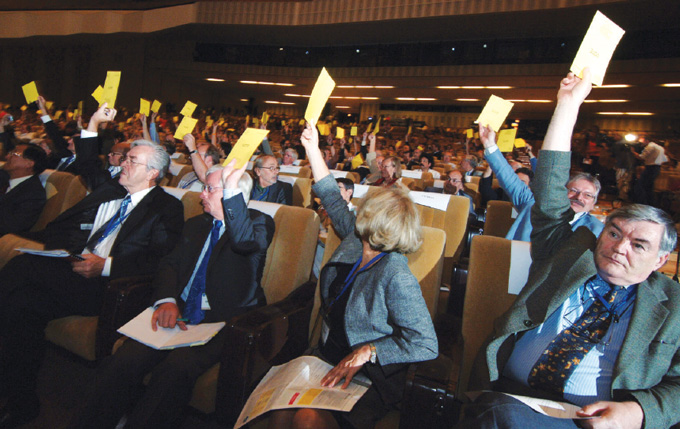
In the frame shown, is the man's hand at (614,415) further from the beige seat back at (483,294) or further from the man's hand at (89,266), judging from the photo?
the man's hand at (89,266)

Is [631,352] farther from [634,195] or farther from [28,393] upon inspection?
[634,195]

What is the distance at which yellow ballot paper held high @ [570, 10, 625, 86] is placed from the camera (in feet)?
4.33

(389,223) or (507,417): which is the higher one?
(389,223)

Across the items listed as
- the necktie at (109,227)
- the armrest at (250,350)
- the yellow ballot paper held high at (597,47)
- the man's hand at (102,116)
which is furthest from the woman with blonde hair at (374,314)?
the man's hand at (102,116)

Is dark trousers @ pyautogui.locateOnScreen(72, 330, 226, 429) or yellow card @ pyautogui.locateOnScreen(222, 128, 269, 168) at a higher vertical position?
yellow card @ pyautogui.locateOnScreen(222, 128, 269, 168)

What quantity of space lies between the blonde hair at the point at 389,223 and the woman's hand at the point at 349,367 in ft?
1.25

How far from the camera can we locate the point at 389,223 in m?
1.56

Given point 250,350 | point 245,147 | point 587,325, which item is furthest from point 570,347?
point 245,147

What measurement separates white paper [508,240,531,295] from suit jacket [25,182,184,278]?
1.60 meters

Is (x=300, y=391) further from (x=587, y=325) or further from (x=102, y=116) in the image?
(x=102, y=116)

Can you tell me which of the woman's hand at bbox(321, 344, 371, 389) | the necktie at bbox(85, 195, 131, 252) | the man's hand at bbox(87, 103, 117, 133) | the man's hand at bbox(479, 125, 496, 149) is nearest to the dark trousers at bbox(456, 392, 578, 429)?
the woman's hand at bbox(321, 344, 371, 389)

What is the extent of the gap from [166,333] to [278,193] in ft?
6.38

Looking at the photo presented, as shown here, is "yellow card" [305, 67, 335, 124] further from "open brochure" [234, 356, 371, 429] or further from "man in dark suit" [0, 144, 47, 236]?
"man in dark suit" [0, 144, 47, 236]

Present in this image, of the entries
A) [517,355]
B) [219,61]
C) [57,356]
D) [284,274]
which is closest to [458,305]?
[517,355]
